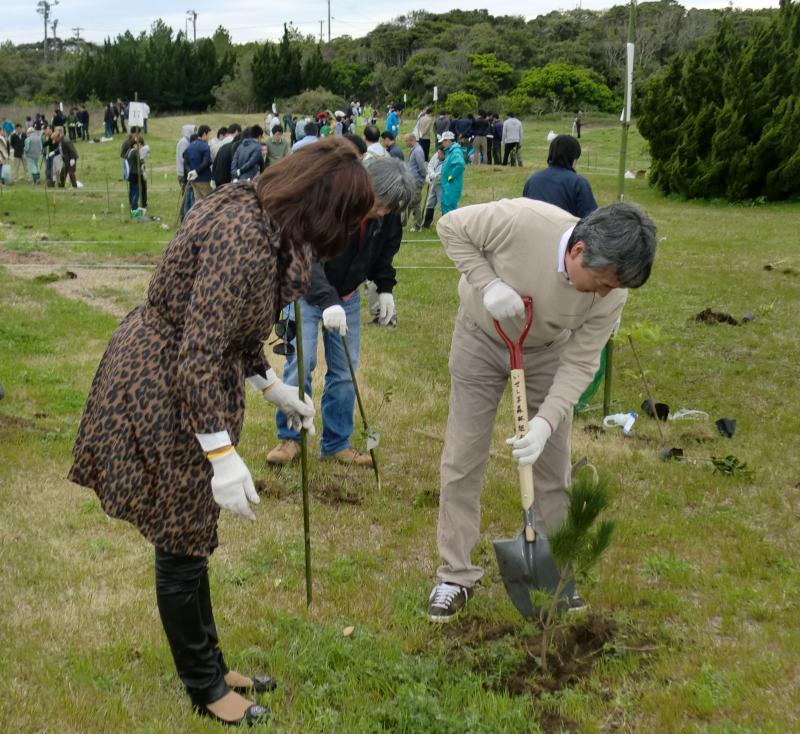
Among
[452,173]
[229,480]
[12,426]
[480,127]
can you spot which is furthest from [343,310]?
[480,127]

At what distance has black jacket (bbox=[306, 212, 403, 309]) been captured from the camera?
4.79 m

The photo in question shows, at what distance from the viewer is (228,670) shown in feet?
10.3

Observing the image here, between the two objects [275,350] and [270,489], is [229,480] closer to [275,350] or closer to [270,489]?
[275,350]

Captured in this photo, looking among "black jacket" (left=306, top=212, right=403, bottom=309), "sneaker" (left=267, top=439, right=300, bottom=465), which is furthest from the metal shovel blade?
"sneaker" (left=267, top=439, right=300, bottom=465)

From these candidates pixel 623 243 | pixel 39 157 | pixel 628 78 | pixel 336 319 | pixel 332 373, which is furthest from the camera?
pixel 39 157

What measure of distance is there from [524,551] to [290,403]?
109 cm

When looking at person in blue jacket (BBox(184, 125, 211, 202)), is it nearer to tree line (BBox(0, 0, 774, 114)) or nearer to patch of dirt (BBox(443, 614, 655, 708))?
patch of dirt (BBox(443, 614, 655, 708))

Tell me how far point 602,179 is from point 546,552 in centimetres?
2095

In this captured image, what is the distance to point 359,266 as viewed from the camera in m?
5.16

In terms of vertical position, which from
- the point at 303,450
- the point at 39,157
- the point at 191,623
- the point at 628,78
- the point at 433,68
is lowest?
the point at 191,623

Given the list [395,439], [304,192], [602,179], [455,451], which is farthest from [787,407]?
[602,179]

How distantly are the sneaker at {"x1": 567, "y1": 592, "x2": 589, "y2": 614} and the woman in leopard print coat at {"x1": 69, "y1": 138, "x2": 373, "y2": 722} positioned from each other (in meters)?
1.66

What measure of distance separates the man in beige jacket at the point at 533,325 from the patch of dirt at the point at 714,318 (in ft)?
20.6

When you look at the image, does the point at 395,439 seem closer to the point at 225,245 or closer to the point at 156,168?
the point at 225,245
